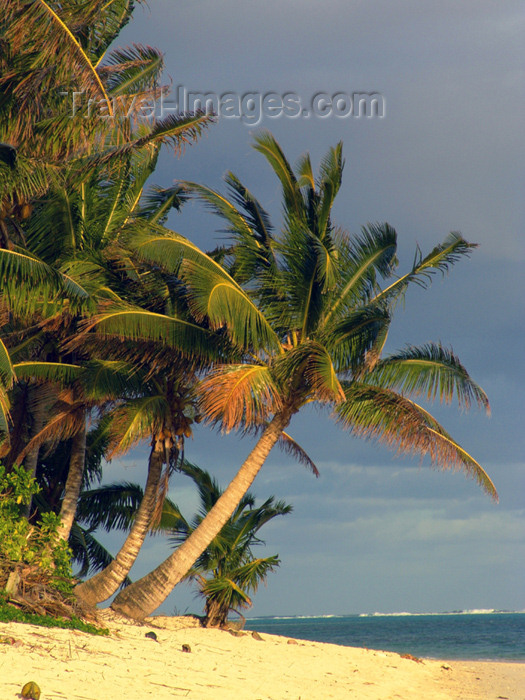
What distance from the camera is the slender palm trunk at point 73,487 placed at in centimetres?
1247

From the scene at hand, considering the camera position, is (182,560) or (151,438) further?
(151,438)

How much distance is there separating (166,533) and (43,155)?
777 cm

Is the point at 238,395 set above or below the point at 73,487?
above

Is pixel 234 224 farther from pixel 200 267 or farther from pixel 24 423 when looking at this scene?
pixel 24 423

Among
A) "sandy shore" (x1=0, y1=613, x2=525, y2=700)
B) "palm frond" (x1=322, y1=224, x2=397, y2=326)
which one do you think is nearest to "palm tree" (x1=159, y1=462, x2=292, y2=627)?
"sandy shore" (x1=0, y1=613, x2=525, y2=700)

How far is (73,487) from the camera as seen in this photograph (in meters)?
12.8

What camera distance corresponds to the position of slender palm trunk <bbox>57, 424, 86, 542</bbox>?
12469mm

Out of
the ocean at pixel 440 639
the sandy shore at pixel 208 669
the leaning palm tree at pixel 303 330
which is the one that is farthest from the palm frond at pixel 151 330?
the ocean at pixel 440 639

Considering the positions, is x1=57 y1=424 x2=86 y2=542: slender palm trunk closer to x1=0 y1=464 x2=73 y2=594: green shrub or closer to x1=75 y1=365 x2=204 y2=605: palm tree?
x1=75 y1=365 x2=204 y2=605: palm tree

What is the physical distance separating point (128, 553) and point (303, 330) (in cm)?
498

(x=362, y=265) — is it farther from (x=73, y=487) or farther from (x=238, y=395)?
(x=73, y=487)

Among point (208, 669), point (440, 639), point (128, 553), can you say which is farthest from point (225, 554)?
point (440, 639)

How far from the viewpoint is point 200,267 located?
1105 cm

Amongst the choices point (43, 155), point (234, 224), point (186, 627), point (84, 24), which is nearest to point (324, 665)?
point (186, 627)
